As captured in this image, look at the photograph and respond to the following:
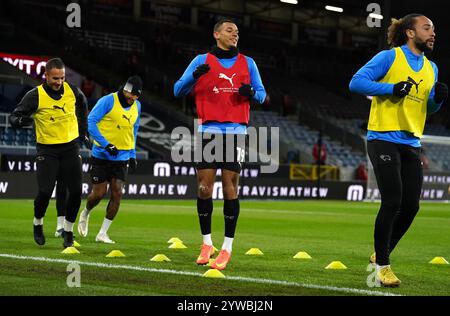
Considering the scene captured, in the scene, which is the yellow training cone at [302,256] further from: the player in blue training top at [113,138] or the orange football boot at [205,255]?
the player in blue training top at [113,138]

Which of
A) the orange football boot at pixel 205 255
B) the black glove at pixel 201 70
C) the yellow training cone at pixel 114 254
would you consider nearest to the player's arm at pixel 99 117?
the yellow training cone at pixel 114 254

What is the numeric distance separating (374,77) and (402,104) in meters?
0.35

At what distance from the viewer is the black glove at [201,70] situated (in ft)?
30.4

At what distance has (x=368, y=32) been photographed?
55344 mm

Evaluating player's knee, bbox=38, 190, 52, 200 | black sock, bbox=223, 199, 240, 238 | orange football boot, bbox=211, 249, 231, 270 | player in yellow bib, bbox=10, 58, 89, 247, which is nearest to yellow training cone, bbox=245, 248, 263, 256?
black sock, bbox=223, 199, 240, 238

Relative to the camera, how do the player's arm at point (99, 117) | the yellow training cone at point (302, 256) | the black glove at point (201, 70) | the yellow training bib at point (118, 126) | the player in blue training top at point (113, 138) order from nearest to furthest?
the black glove at point (201, 70) < the yellow training cone at point (302, 256) < the player's arm at point (99, 117) < the player in blue training top at point (113, 138) < the yellow training bib at point (118, 126)

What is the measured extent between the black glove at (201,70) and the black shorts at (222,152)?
0.65 meters

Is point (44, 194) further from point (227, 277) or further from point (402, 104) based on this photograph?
point (402, 104)

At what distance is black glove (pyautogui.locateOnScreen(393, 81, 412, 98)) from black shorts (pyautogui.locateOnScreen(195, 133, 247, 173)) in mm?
2088

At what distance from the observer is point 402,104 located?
26.9 feet

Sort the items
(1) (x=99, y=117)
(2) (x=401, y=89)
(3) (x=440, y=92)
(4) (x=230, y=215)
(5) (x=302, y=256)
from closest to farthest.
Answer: (2) (x=401, y=89), (3) (x=440, y=92), (4) (x=230, y=215), (5) (x=302, y=256), (1) (x=99, y=117)

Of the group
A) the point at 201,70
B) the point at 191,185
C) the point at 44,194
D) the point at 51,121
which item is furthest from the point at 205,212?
the point at 191,185

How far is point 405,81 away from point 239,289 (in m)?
2.36

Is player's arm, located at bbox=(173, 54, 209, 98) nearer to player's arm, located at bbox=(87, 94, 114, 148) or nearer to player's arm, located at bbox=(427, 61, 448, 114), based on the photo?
player's arm, located at bbox=(427, 61, 448, 114)
